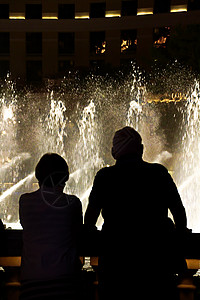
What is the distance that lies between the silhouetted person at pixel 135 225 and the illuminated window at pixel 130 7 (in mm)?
41050

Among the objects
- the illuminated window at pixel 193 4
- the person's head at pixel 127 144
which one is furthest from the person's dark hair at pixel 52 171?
the illuminated window at pixel 193 4

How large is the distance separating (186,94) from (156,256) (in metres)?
24.9

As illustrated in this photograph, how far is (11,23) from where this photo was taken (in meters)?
44.0

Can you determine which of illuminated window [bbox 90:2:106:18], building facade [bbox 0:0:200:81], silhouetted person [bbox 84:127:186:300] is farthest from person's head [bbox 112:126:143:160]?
illuminated window [bbox 90:2:106:18]

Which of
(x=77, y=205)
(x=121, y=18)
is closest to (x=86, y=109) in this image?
(x=121, y=18)

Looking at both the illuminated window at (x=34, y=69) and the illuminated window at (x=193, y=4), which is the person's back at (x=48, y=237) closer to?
the illuminated window at (x=193, y=4)

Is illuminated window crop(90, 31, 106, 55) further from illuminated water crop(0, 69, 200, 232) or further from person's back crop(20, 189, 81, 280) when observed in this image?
person's back crop(20, 189, 81, 280)

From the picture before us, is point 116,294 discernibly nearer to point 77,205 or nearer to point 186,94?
point 77,205

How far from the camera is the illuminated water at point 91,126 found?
70.7 feet

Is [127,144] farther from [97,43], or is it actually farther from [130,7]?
[97,43]

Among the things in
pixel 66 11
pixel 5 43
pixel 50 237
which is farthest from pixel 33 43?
pixel 50 237

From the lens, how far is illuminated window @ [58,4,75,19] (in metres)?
43.8

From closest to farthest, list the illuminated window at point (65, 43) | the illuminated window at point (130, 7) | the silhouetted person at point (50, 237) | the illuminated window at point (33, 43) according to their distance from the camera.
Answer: the silhouetted person at point (50, 237)
the illuminated window at point (130, 7)
the illuminated window at point (65, 43)
the illuminated window at point (33, 43)

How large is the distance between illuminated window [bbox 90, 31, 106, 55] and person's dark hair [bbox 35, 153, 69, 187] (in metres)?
42.0
